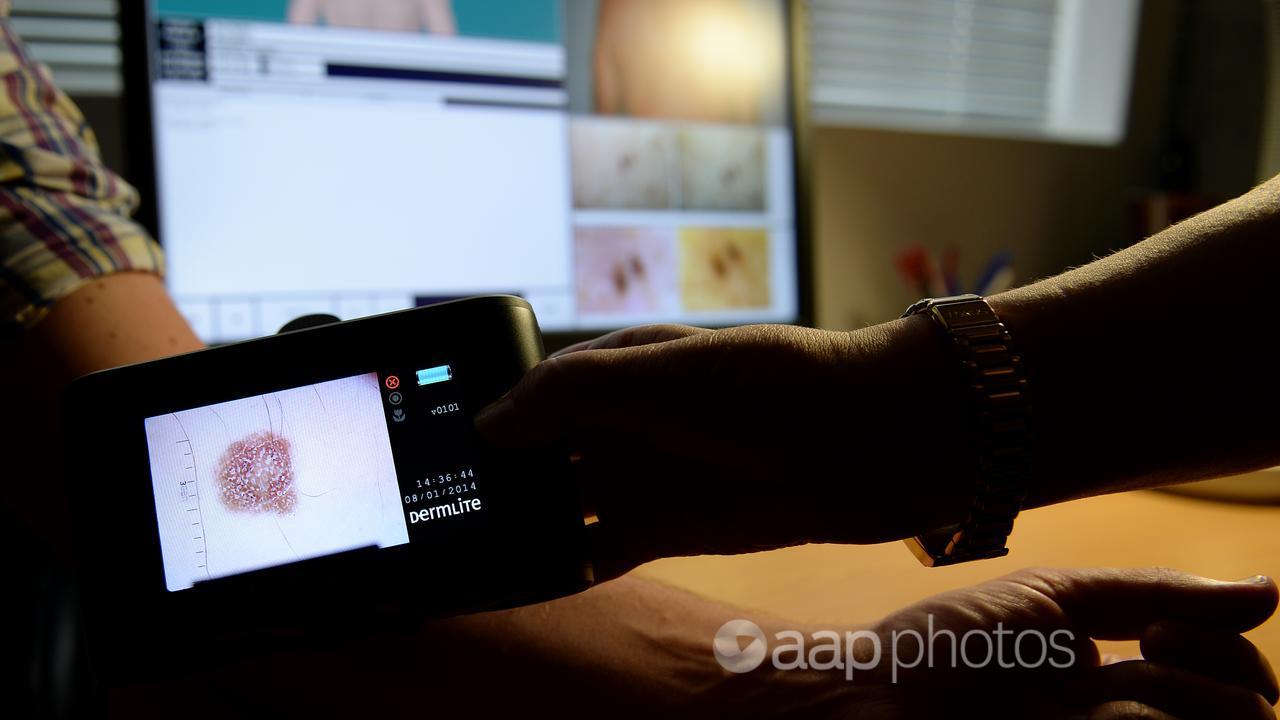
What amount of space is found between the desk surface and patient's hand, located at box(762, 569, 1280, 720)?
0.20 ft

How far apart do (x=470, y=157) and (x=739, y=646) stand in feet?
1.61

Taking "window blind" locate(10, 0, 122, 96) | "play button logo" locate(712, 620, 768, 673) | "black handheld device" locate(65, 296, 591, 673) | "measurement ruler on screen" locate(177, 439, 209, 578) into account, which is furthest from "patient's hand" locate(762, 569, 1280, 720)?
"window blind" locate(10, 0, 122, 96)

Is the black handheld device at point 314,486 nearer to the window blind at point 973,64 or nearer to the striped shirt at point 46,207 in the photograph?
the striped shirt at point 46,207

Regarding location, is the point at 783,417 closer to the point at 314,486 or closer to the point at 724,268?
the point at 314,486

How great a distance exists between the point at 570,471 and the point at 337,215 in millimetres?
441

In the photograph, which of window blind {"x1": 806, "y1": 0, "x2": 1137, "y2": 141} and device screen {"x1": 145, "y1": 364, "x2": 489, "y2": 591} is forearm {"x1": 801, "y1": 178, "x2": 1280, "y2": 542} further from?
window blind {"x1": 806, "y1": 0, "x2": 1137, "y2": 141}

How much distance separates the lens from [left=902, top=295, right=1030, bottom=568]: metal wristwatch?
31cm

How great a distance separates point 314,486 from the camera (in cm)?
34

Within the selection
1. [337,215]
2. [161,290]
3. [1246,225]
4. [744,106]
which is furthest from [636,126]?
[1246,225]

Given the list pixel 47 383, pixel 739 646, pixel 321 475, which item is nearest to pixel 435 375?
pixel 321 475

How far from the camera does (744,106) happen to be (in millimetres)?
823

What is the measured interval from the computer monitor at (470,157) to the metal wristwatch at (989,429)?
0.47 meters

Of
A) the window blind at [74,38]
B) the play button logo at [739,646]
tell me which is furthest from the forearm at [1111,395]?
the window blind at [74,38]

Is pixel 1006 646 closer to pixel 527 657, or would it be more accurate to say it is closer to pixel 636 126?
pixel 527 657
